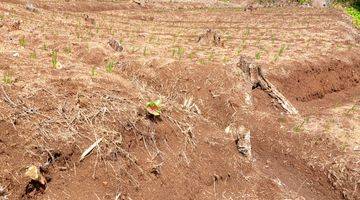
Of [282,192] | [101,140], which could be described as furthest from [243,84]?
[101,140]

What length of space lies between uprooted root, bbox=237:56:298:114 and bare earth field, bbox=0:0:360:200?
4 cm

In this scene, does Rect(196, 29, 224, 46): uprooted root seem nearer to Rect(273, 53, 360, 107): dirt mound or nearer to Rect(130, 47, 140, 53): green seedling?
Rect(273, 53, 360, 107): dirt mound

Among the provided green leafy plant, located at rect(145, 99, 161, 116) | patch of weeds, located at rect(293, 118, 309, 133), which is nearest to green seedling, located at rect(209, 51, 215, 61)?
patch of weeds, located at rect(293, 118, 309, 133)

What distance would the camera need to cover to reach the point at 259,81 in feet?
43.1

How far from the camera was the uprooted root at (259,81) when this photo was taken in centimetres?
1283

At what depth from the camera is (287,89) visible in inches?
564

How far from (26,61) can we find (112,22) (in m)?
13.9

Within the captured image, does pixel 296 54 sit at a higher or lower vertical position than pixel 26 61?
lower

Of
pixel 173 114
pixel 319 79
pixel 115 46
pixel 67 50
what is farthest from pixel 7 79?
pixel 319 79

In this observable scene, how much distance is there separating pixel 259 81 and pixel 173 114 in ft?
17.7

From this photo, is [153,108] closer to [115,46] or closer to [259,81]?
[259,81]

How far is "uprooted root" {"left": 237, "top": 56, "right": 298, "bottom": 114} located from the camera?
505 inches

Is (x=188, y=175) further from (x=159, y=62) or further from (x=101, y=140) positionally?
(x=159, y=62)

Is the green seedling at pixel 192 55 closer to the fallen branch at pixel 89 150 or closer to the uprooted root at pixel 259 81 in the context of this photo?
the uprooted root at pixel 259 81
